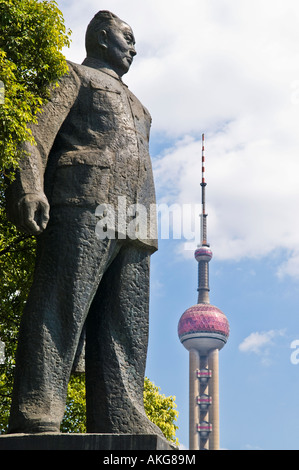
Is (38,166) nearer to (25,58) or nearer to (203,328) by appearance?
(25,58)

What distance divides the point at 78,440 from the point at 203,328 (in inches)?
4989

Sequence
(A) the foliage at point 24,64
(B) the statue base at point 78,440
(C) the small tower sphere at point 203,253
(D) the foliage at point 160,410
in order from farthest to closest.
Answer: (C) the small tower sphere at point 203,253
(D) the foliage at point 160,410
(A) the foliage at point 24,64
(B) the statue base at point 78,440

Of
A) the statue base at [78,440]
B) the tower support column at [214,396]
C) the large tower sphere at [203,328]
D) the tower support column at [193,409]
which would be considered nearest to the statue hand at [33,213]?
the statue base at [78,440]

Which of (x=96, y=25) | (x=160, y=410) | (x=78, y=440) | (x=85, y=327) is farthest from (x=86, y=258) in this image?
(x=160, y=410)

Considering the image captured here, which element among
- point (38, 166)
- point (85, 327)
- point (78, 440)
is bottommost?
point (78, 440)

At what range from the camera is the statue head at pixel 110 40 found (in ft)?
23.9

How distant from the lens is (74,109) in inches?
269

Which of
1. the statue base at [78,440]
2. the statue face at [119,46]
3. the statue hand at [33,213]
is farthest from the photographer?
the statue face at [119,46]

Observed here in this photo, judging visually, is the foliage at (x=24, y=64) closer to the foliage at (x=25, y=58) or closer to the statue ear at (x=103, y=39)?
the foliage at (x=25, y=58)

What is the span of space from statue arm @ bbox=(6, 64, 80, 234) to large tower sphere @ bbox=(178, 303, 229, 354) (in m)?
126

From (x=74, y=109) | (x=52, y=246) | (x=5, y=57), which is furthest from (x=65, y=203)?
(x=5, y=57)

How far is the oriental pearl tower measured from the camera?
130712mm

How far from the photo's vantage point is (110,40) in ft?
23.9

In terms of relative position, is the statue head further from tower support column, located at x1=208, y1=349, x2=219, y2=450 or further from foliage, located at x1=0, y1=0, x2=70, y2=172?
tower support column, located at x1=208, y1=349, x2=219, y2=450
